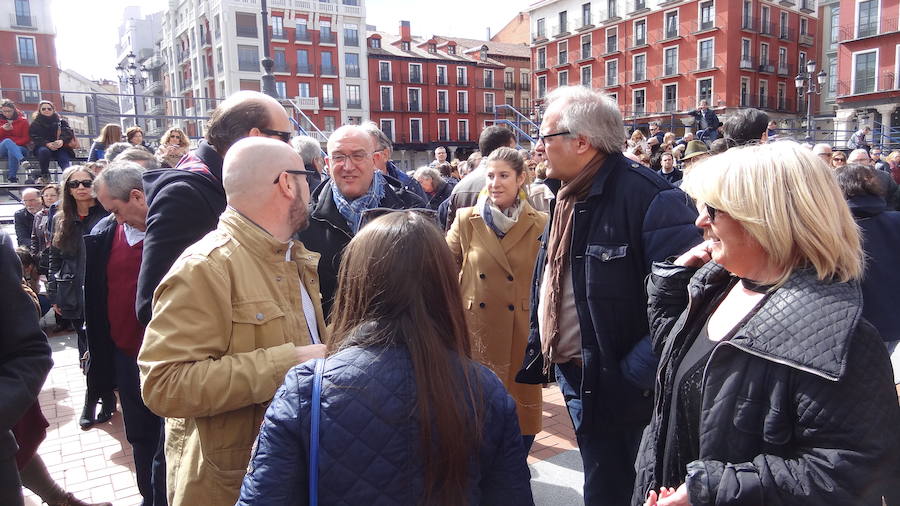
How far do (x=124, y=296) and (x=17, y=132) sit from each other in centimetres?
1042

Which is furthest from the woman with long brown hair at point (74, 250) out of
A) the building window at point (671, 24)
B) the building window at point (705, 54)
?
the building window at point (671, 24)

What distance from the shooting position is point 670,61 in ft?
132

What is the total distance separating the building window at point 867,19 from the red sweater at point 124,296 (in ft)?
131

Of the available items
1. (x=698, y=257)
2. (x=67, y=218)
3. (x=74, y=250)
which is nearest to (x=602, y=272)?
(x=698, y=257)

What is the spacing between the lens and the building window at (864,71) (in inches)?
1262

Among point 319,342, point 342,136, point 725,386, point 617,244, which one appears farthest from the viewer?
point 342,136

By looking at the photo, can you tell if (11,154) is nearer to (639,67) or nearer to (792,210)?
(792,210)

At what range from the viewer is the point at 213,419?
1.79 metres

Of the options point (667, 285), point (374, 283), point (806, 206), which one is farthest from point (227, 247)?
point (806, 206)

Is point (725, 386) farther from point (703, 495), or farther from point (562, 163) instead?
point (562, 163)

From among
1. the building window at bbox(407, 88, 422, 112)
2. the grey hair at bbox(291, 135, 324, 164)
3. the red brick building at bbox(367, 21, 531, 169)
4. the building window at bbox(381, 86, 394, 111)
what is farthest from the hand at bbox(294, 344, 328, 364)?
the building window at bbox(407, 88, 422, 112)

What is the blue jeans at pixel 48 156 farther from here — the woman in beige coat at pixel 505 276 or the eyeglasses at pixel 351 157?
the woman in beige coat at pixel 505 276

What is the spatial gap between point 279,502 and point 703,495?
3.23 feet

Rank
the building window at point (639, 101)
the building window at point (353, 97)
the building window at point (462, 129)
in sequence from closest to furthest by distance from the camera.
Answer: the building window at point (639, 101) → the building window at point (353, 97) → the building window at point (462, 129)
